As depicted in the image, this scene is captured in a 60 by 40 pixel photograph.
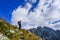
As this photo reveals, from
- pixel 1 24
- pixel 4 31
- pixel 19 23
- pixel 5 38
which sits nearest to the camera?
pixel 5 38

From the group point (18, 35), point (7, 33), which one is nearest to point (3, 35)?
point (7, 33)

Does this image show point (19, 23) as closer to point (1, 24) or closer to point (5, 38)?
point (1, 24)

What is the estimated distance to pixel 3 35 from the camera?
41.0m

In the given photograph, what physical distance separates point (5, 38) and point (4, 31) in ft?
9.93

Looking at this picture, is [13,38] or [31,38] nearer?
[13,38]

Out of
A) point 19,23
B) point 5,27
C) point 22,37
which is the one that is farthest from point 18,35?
point 19,23

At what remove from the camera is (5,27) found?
145 ft

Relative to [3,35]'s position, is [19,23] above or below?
above

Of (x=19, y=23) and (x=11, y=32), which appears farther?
(x=19, y=23)

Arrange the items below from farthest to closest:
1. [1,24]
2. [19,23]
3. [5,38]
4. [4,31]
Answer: [19,23], [1,24], [4,31], [5,38]

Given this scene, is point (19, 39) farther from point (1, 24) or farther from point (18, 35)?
point (1, 24)

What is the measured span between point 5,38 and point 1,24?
643cm

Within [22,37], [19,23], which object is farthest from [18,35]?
[19,23]

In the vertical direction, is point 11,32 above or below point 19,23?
below
